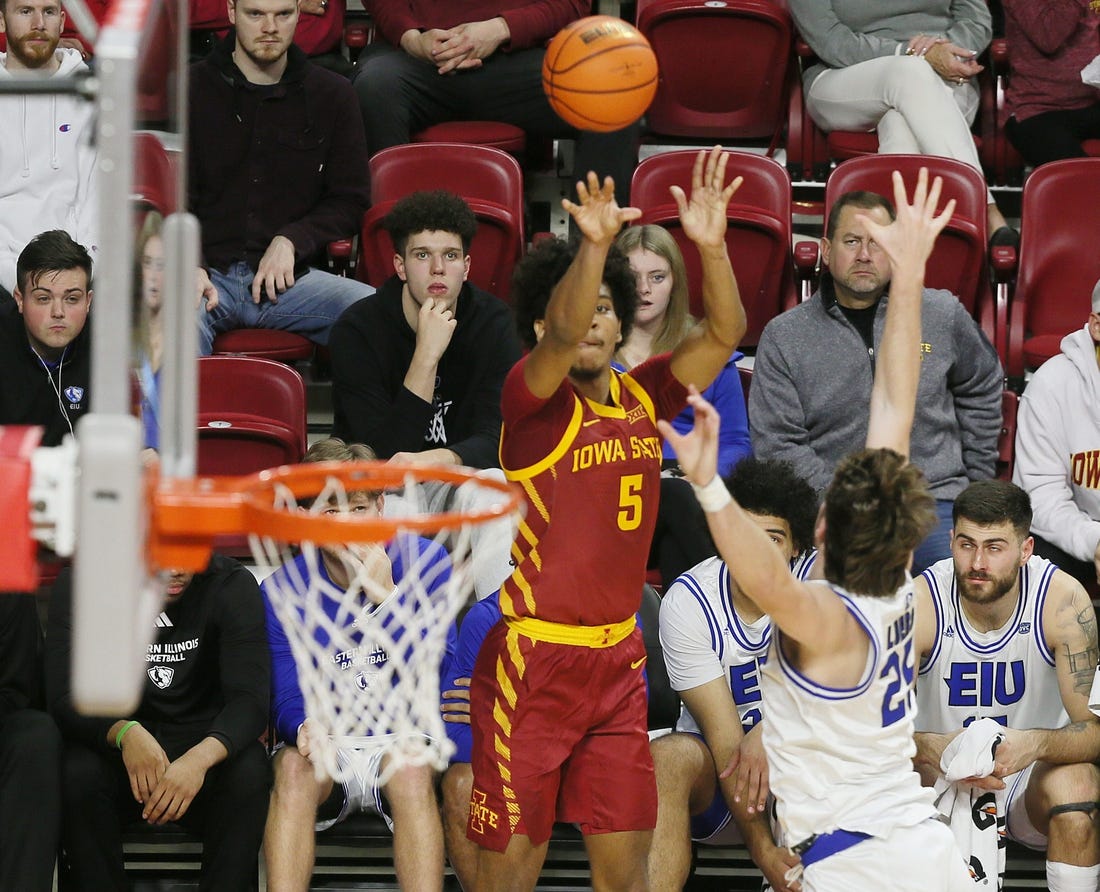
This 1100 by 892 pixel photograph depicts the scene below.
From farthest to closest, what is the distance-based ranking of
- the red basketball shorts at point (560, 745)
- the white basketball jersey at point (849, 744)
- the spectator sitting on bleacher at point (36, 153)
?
the spectator sitting on bleacher at point (36, 153)
the red basketball shorts at point (560, 745)
the white basketball jersey at point (849, 744)

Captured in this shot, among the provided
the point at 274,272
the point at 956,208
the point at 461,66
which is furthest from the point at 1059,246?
the point at 274,272

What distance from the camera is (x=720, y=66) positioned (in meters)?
7.62

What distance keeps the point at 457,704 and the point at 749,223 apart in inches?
94.7

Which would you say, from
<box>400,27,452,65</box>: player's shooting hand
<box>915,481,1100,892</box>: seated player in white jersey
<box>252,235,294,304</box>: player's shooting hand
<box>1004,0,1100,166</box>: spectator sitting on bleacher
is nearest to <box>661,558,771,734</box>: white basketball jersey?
<box>915,481,1100,892</box>: seated player in white jersey

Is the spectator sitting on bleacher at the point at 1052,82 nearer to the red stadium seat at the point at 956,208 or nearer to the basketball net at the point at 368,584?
the red stadium seat at the point at 956,208

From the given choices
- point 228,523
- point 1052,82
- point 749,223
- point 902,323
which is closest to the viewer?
point 228,523

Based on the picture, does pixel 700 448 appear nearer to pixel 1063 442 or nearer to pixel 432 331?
pixel 432 331

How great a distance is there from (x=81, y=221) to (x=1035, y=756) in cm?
381

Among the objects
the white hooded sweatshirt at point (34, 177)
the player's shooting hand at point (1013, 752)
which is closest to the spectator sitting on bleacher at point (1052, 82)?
the player's shooting hand at point (1013, 752)

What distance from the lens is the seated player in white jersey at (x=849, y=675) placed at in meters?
3.67

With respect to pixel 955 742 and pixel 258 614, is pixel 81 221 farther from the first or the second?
pixel 955 742

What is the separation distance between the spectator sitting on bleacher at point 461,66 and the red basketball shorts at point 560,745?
325 cm

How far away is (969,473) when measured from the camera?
20.3 feet

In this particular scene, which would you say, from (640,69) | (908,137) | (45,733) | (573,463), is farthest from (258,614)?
(908,137)
